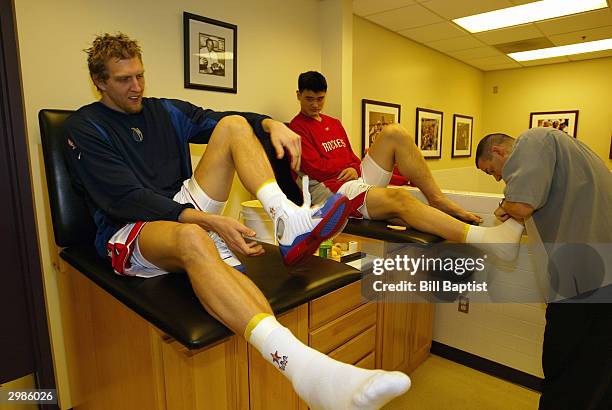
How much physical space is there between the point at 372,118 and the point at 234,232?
2.65 m

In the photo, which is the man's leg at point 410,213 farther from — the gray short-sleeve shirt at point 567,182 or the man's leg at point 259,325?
the man's leg at point 259,325

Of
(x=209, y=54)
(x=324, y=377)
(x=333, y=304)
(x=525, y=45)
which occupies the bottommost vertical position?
(x=333, y=304)

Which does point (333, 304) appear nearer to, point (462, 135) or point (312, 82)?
point (312, 82)

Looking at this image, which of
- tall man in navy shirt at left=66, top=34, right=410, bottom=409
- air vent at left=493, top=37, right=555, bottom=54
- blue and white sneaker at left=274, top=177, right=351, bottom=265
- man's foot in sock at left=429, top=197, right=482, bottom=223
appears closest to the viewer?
tall man in navy shirt at left=66, top=34, right=410, bottom=409

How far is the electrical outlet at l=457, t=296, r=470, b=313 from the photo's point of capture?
2.15m

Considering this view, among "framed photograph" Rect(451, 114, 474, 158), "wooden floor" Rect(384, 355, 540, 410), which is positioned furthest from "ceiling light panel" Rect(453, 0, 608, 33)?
"wooden floor" Rect(384, 355, 540, 410)

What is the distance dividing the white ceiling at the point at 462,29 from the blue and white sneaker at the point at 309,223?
8.04ft

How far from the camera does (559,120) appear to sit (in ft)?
17.1

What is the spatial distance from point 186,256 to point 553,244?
4.42 ft

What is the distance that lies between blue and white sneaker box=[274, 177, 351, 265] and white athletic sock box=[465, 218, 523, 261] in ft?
2.89

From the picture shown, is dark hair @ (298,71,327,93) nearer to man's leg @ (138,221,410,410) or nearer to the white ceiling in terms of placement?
the white ceiling

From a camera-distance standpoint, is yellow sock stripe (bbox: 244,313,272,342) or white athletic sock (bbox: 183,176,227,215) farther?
white athletic sock (bbox: 183,176,227,215)

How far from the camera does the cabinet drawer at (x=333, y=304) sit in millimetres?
1377

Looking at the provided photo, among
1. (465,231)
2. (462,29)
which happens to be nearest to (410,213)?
(465,231)
